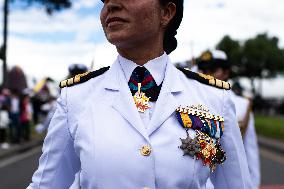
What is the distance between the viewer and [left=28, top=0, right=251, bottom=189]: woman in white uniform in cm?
185

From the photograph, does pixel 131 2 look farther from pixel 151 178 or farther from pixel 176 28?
pixel 151 178

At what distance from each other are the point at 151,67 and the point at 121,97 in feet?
0.49

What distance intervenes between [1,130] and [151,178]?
16389 millimetres

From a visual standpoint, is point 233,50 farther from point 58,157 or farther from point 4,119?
point 58,157

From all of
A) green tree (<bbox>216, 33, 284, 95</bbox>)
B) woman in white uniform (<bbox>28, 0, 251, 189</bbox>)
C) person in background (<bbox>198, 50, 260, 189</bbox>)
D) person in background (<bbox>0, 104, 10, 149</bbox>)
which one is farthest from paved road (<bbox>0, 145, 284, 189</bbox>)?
green tree (<bbox>216, 33, 284, 95</bbox>)

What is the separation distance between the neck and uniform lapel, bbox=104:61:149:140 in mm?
55

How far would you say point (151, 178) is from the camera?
1840mm

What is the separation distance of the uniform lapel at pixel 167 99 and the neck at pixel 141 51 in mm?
72

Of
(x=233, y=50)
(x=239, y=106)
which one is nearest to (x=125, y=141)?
(x=239, y=106)

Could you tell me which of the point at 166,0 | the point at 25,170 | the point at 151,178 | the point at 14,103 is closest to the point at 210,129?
the point at 151,178

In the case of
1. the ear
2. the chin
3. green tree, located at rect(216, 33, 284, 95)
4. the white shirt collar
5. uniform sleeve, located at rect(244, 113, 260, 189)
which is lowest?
green tree, located at rect(216, 33, 284, 95)

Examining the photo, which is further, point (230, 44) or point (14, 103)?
point (230, 44)

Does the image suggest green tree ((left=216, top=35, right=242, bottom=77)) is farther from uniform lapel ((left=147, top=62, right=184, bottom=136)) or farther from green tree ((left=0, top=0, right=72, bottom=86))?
uniform lapel ((left=147, top=62, right=184, bottom=136))

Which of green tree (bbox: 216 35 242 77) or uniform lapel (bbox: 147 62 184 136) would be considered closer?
uniform lapel (bbox: 147 62 184 136)
